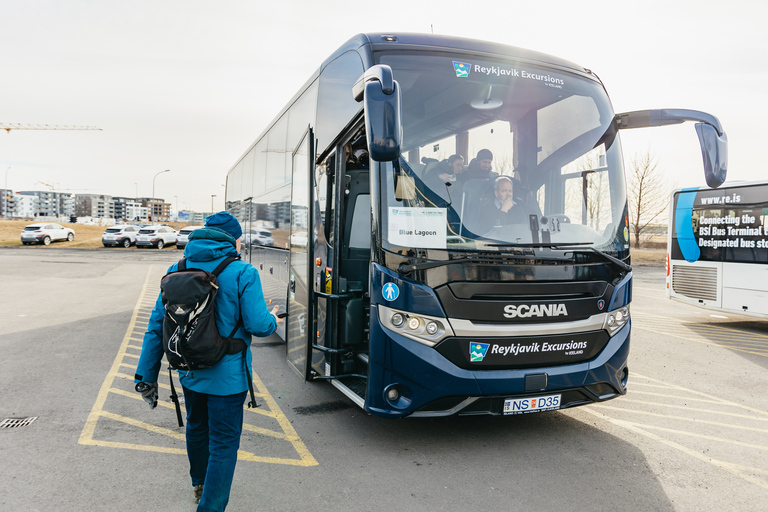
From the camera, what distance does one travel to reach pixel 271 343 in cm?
862

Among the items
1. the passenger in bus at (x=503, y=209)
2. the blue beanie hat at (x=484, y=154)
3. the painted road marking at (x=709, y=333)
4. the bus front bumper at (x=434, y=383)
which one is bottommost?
the painted road marking at (x=709, y=333)

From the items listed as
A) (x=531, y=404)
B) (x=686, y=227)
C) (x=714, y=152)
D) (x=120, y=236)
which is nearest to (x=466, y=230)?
(x=531, y=404)

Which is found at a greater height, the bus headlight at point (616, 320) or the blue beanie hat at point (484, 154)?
the blue beanie hat at point (484, 154)

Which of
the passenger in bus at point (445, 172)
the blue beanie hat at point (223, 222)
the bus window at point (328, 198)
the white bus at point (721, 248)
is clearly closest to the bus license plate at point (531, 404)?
the passenger in bus at point (445, 172)

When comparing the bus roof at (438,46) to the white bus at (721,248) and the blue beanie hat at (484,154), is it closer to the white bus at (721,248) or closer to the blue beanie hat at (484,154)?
the blue beanie hat at (484,154)

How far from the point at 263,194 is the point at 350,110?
4.32 m

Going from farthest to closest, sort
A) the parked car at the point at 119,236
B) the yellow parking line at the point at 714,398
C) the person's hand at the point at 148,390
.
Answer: the parked car at the point at 119,236 < the yellow parking line at the point at 714,398 < the person's hand at the point at 148,390

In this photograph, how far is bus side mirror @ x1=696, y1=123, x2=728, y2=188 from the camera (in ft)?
15.2

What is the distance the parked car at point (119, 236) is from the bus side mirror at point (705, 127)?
41682 mm

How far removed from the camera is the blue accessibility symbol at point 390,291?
3.82 meters

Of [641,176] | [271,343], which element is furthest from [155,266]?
[641,176]

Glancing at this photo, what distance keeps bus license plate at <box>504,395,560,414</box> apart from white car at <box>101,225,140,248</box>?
41.8m

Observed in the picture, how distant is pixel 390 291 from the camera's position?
12.6 feet

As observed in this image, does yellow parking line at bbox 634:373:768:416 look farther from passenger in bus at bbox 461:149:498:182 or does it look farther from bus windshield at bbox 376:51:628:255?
passenger in bus at bbox 461:149:498:182
